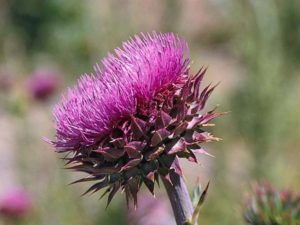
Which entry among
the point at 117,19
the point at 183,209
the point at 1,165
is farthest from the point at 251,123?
the point at 1,165

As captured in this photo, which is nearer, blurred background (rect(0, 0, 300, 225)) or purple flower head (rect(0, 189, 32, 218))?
purple flower head (rect(0, 189, 32, 218))

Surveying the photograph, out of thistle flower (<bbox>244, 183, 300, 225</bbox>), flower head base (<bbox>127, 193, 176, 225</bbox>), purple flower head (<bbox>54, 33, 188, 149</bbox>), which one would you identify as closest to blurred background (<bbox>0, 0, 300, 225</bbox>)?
flower head base (<bbox>127, 193, 176, 225</bbox>)

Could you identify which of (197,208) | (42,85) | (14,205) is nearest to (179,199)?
(197,208)

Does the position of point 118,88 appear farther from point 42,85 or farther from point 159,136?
point 42,85

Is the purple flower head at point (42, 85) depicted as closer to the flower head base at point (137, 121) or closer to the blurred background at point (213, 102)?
the blurred background at point (213, 102)

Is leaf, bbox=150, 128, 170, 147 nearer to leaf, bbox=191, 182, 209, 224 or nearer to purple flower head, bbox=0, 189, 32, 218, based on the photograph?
leaf, bbox=191, 182, 209, 224

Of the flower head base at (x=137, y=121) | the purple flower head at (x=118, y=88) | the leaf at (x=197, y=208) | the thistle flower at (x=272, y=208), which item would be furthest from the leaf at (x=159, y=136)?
the thistle flower at (x=272, y=208)
